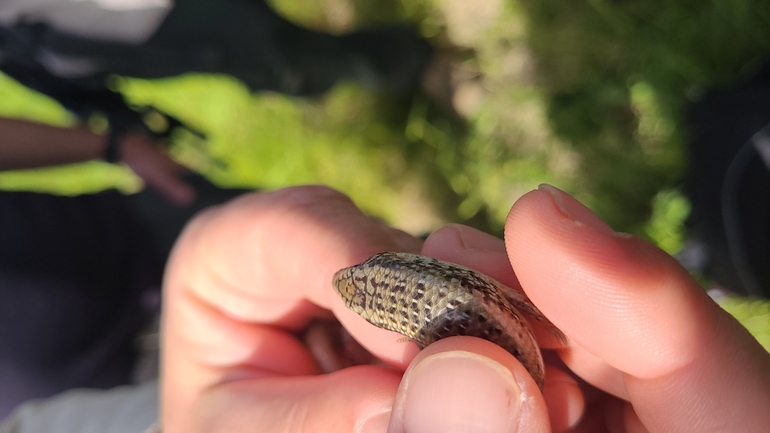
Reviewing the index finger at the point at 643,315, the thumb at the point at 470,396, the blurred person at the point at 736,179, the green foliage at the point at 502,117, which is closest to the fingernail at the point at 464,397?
the thumb at the point at 470,396

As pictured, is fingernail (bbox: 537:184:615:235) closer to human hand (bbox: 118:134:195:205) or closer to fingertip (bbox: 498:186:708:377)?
fingertip (bbox: 498:186:708:377)

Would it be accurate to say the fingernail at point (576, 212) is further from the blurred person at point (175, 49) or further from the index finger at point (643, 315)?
the blurred person at point (175, 49)

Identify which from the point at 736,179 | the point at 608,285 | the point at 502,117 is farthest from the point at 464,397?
the point at 502,117

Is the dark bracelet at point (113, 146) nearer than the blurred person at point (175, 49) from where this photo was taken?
No

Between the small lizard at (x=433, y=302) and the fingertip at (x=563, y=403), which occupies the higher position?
the small lizard at (x=433, y=302)

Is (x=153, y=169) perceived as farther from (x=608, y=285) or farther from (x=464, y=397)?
(x=608, y=285)

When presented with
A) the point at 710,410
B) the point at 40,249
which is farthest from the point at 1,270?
the point at 710,410
